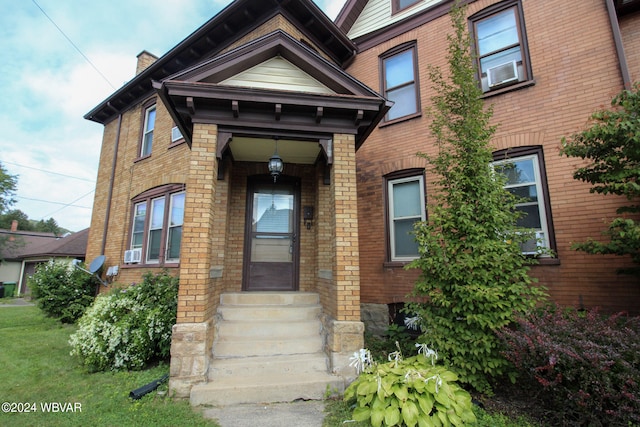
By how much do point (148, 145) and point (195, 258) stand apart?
21.9 ft

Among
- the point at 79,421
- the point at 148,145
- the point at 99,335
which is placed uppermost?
the point at 148,145

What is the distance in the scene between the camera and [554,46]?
5.55 m

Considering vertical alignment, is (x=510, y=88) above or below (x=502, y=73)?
below

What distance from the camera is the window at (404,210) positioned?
251 inches

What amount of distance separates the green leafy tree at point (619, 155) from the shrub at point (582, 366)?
0.85 m

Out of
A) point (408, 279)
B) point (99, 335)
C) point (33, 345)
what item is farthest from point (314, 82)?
point (33, 345)

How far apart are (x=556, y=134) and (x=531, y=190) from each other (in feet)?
3.22

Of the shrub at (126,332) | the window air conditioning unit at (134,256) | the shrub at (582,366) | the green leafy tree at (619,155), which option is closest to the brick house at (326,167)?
the window air conditioning unit at (134,256)

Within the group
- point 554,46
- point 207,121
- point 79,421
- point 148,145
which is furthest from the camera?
point 148,145

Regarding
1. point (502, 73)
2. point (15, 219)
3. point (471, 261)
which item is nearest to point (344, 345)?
point (471, 261)

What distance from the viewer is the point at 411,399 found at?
3.06 m

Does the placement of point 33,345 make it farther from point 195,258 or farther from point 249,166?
point 249,166

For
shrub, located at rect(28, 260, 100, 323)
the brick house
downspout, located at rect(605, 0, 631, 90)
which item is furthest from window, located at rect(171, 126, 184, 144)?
downspout, located at rect(605, 0, 631, 90)

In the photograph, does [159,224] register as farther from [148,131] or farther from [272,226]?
[272,226]
